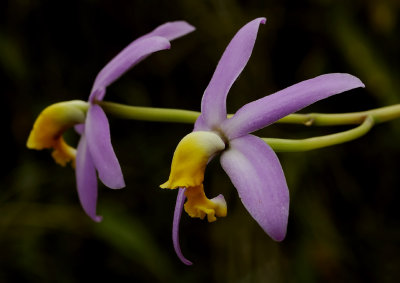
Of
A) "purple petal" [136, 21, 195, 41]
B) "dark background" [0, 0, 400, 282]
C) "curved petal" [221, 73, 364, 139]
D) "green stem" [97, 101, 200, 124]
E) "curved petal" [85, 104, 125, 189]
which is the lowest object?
"dark background" [0, 0, 400, 282]

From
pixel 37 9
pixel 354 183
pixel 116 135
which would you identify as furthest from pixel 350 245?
pixel 37 9

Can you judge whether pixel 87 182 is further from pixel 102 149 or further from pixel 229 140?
pixel 229 140

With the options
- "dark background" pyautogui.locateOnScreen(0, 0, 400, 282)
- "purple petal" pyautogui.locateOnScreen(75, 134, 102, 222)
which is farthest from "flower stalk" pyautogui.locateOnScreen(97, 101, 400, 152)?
"dark background" pyautogui.locateOnScreen(0, 0, 400, 282)

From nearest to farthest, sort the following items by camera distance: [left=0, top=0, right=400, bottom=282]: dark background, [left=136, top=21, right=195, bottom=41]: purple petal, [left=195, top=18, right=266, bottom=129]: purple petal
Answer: [left=195, top=18, right=266, bottom=129]: purple petal, [left=136, top=21, right=195, bottom=41]: purple petal, [left=0, top=0, right=400, bottom=282]: dark background

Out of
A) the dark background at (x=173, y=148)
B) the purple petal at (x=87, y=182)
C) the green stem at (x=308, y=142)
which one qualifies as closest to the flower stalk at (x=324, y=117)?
the green stem at (x=308, y=142)

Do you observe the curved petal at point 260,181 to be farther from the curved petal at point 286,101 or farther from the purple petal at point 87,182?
the purple petal at point 87,182

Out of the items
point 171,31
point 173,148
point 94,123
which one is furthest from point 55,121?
point 173,148

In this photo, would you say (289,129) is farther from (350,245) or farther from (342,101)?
(350,245)

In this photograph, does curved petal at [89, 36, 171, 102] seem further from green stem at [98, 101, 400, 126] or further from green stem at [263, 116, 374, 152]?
green stem at [263, 116, 374, 152]
